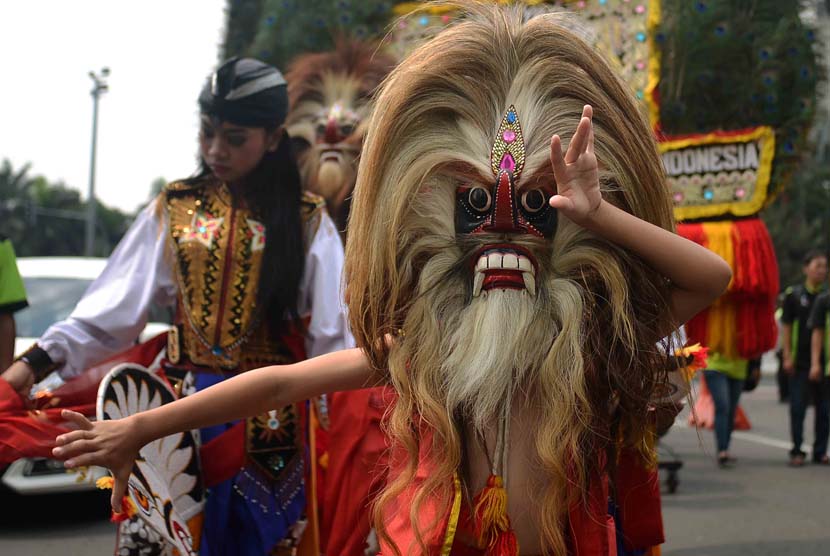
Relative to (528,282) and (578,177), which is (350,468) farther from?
(578,177)

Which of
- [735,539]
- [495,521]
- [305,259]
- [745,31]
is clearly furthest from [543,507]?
[745,31]

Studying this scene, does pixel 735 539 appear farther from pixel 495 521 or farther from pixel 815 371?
pixel 495 521

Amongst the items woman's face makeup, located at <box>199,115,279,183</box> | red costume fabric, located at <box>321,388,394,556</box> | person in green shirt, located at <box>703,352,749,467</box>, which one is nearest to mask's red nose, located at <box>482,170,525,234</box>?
red costume fabric, located at <box>321,388,394,556</box>

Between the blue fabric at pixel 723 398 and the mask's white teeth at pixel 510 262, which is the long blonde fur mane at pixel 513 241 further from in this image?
the blue fabric at pixel 723 398

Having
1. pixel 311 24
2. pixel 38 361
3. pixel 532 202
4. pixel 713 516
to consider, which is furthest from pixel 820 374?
pixel 532 202

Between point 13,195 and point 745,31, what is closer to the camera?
point 745,31

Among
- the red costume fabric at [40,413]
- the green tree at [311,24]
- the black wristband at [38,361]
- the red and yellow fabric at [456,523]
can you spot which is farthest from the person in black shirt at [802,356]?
the red and yellow fabric at [456,523]

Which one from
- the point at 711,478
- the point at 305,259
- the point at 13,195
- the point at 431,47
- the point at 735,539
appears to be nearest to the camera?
the point at 431,47

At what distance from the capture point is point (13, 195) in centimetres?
6134

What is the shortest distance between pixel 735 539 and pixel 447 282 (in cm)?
424

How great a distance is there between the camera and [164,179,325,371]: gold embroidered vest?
3.47m

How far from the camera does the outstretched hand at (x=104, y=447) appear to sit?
2182mm

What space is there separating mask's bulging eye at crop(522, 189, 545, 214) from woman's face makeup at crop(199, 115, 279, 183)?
1.64m

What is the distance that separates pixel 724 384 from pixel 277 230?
5.51 m
